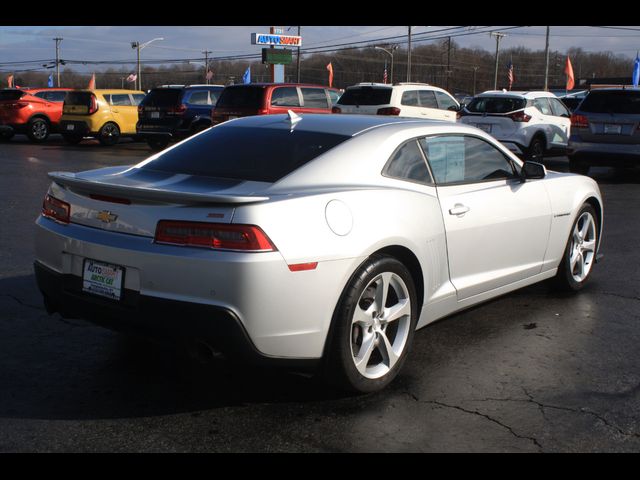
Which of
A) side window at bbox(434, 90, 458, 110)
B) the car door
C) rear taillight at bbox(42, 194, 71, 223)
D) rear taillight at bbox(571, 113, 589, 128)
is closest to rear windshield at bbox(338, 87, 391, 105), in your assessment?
side window at bbox(434, 90, 458, 110)

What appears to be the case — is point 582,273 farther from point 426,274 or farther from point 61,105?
point 61,105

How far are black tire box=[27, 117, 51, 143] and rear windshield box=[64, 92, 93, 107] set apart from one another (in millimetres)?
2033

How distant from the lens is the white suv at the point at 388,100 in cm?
1783

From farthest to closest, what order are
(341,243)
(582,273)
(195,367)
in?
(582,273) < (195,367) < (341,243)

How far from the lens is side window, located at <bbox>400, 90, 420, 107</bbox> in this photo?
59.5 feet

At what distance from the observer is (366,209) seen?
4145 millimetres

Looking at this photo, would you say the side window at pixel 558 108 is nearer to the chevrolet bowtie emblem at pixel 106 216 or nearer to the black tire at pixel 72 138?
the black tire at pixel 72 138

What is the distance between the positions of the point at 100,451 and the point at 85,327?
6.52ft

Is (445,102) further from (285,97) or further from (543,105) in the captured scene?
(285,97)

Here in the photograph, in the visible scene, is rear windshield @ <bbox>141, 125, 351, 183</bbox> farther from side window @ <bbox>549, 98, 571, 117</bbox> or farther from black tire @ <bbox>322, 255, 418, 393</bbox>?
side window @ <bbox>549, 98, 571, 117</bbox>

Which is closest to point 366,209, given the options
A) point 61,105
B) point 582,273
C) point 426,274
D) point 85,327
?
point 426,274

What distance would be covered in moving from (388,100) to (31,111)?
12.9 metres

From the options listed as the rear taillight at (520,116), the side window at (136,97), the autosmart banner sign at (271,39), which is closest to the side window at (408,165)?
the rear taillight at (520,116)

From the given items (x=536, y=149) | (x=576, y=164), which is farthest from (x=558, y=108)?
(x=576, y=164)
